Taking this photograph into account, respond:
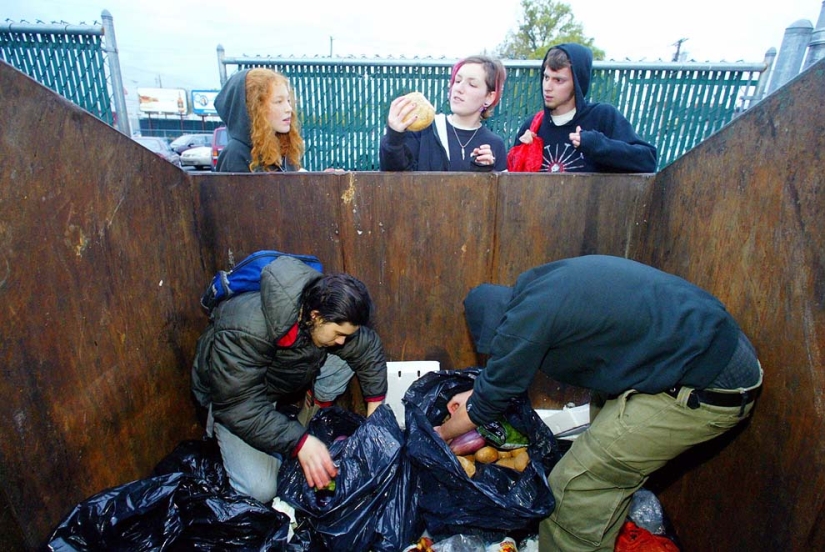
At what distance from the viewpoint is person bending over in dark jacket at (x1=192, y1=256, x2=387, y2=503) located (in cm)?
170

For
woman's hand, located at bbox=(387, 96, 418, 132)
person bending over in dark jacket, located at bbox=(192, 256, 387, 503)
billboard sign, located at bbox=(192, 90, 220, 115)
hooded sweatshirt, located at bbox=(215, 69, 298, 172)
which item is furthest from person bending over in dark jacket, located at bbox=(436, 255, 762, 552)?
billboard sign, located at bbox=(192, 90, 220, 115)

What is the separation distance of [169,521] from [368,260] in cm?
147

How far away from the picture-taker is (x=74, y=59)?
10.8ft

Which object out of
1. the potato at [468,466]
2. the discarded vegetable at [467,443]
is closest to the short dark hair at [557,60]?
the discarded vegetable at [467,443]

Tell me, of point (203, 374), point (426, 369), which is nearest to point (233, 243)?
point (203, 374)

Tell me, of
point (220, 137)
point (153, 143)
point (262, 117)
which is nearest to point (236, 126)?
point (262, 117)

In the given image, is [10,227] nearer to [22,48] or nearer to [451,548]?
[451,548]

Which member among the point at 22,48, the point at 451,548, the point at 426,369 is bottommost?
the point at 451,548

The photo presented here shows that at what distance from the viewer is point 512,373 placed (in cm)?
156

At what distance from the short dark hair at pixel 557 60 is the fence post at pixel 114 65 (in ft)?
9.93

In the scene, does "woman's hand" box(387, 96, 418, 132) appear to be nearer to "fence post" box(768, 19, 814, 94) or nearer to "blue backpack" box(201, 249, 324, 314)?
"blue backpack" box(201, 249, 324, 314)

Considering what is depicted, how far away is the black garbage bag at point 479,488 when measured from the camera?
1.71m

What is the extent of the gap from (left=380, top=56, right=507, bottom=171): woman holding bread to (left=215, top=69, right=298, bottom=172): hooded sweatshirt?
836 millimetres

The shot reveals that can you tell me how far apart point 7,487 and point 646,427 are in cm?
216
